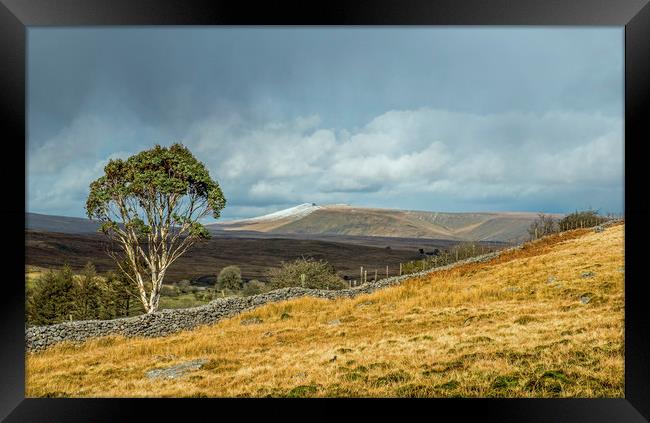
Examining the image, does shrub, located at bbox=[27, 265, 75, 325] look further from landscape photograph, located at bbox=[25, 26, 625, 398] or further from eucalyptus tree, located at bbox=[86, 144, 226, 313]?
eucalyptus tree, located at bbox=[86, 144, 226, 313]

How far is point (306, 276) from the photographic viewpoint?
16391 mm

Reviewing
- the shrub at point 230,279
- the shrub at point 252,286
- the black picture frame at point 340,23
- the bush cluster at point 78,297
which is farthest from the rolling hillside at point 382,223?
the black picture frame at point 340,23

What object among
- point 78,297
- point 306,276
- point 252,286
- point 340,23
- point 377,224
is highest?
point 340,23

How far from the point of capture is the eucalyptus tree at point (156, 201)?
8.92 meters

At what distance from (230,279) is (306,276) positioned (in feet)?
14.9

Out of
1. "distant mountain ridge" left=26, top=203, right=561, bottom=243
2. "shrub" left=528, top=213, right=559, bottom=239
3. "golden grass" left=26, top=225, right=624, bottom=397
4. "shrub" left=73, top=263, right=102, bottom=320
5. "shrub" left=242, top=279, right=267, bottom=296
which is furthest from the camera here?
"distant mountain ridge" left=26, top=203, right=561, bottom=243

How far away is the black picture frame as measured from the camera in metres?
3.40

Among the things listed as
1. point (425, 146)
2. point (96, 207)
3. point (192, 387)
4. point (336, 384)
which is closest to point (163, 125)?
point (96, 207)

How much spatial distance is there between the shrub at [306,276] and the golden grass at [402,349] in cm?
497

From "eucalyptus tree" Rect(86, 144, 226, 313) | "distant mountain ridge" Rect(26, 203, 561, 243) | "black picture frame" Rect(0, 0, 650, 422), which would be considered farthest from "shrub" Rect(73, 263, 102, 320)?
"black picture frame" Rect(0, 0, 650, 422)

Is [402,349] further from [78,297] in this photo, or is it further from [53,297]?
[53,297]

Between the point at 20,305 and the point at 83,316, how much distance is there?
1332 centimetres

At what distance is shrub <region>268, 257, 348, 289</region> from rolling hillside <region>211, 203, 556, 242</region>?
725 cm

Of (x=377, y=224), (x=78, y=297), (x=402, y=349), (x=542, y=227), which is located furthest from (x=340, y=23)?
(x=377, y=224)
